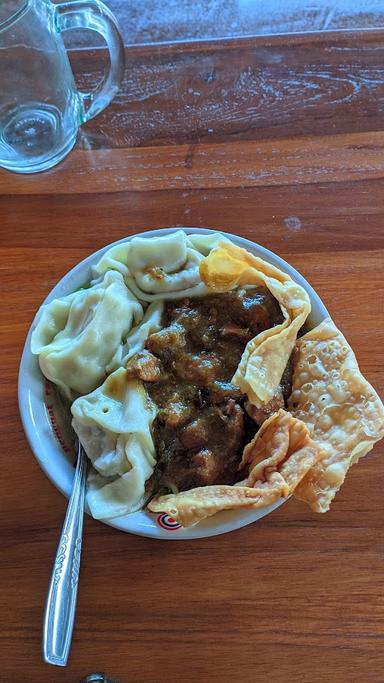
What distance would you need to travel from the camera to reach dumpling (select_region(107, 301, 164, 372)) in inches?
47.3

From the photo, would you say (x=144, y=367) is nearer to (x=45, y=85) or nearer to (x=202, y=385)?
(x=202, y=385)

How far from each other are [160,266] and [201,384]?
27cm

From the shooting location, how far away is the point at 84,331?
1.20 meters

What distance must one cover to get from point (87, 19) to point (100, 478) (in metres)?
1.05

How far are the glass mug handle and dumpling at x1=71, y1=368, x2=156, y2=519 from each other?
802 millimetres

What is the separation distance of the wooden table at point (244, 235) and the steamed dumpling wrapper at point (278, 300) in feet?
0.85

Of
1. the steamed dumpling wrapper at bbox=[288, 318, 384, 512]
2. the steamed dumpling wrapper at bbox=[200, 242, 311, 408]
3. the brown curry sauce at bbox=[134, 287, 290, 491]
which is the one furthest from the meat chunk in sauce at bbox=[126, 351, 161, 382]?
the steamed dumpling wrapper at bbox=[288, 318, 384, 512]

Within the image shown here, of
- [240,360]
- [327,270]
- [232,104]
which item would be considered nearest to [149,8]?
[232,104]

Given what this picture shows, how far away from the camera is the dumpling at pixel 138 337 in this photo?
120cm

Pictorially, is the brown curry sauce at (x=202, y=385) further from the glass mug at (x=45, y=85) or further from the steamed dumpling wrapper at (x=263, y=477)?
the glass mug at (x=45, y=85)

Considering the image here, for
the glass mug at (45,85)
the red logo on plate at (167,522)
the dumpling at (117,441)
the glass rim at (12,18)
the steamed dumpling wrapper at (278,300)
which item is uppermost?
the glass rim at (12,18)

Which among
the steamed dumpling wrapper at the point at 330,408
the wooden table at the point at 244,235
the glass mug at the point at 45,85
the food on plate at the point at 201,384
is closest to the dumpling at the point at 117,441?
the food on plate at the point at 201,384

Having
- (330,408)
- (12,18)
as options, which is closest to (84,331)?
(330,408)

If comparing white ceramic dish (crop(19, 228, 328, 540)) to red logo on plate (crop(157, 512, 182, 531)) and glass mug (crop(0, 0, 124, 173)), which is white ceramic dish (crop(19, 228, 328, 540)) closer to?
red logo on plate (crop(157, 512, 182, 531))
